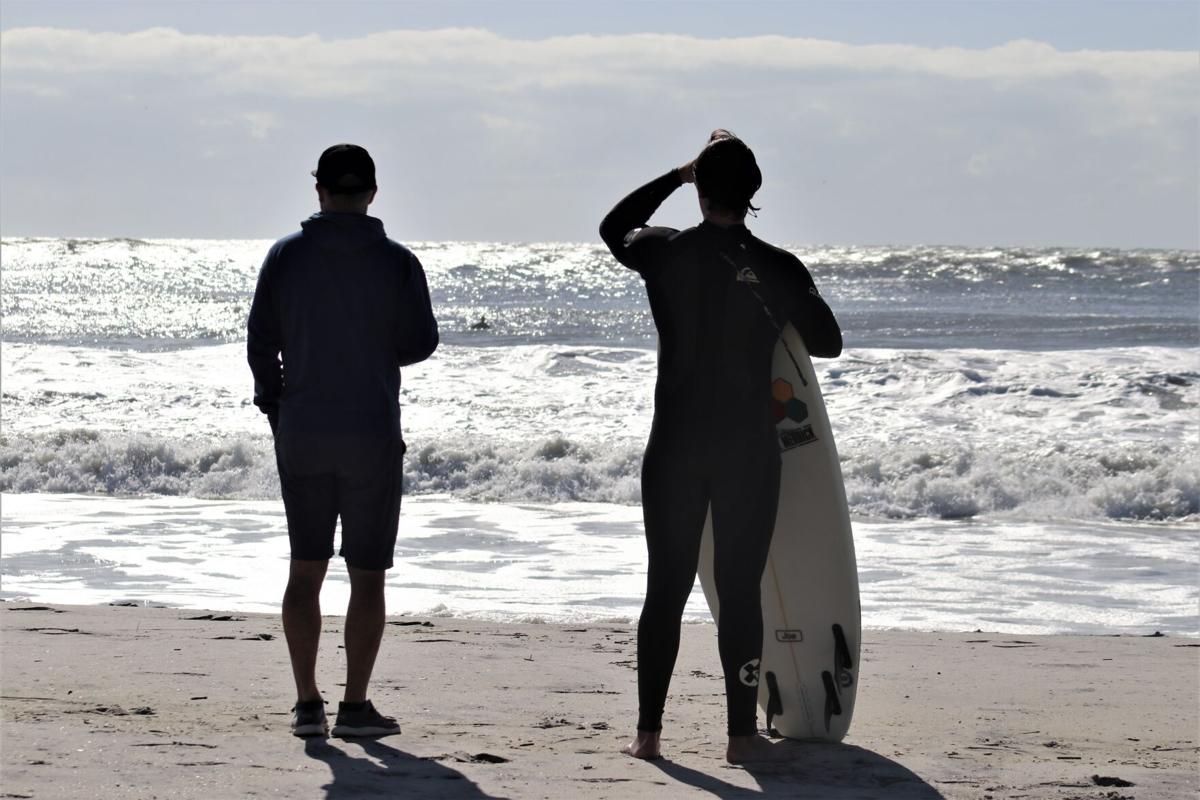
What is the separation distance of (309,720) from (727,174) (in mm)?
1688

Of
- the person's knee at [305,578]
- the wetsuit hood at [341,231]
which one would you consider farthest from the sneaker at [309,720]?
the wetsuit hood at [341,231]

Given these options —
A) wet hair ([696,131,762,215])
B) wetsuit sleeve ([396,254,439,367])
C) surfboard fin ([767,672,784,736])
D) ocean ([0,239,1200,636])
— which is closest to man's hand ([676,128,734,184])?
wet hair ([696,131,762,215])

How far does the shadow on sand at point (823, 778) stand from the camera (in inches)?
120

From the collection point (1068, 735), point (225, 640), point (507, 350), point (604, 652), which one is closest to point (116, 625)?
point (225, 640)

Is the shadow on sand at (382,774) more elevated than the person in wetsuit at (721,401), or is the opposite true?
the person in wetsuit at (721,401)

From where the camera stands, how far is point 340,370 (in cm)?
328

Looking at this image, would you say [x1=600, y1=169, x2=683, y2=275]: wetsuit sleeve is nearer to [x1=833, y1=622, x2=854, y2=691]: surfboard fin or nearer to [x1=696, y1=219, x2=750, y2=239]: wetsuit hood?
→ [x1=696, y1=219, x2=750, y2=239]: wetsuit hood

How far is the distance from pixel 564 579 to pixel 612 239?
3532mm

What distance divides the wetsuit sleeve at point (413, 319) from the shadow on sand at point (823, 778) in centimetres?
116

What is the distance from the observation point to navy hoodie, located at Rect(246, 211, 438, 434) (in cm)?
327

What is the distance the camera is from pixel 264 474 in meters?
10.1

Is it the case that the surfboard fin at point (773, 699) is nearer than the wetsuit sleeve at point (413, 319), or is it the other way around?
the wetsuit sleeve at point (413, 319)

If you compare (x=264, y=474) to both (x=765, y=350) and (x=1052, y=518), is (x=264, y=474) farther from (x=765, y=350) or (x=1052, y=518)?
(x=765, y=350)

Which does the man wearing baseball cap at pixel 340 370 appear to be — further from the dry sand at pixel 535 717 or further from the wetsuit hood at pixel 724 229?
the wetsuit hood at pixel 724 229
